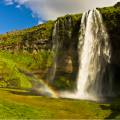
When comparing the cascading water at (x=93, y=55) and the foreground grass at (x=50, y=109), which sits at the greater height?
the cascading water at (x=93, y=55)

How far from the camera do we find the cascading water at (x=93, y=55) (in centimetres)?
7656

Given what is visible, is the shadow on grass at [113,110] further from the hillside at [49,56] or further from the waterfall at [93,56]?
the waterfall at [93,56]

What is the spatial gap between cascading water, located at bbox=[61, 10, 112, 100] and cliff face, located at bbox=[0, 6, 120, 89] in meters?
1.46

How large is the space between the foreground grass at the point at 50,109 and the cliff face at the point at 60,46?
28302 millimetres

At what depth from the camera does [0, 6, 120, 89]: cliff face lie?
7838 centimetres

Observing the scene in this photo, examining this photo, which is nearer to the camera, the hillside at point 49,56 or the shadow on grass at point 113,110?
the shadow on grass at point 113,110

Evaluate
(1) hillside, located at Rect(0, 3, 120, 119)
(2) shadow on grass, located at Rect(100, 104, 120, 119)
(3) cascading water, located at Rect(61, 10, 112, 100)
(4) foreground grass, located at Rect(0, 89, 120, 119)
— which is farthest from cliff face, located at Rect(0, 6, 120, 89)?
(2) shadow on grass, located at Rect(100, 104, 120, 119)

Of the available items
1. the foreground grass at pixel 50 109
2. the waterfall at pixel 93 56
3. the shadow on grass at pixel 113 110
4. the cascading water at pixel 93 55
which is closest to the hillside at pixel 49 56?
the cascading water at pixel 93 55

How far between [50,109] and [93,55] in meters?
34.4

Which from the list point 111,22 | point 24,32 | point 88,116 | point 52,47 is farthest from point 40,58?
point 88,116

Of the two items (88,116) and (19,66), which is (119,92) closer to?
(19,66)

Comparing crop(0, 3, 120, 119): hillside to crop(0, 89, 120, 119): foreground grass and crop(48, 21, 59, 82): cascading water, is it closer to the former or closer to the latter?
crop(48, 21, 59, 82): cascading water

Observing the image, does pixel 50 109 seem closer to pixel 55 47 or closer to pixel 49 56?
pixel 55 47

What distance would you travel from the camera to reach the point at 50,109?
4681cm
